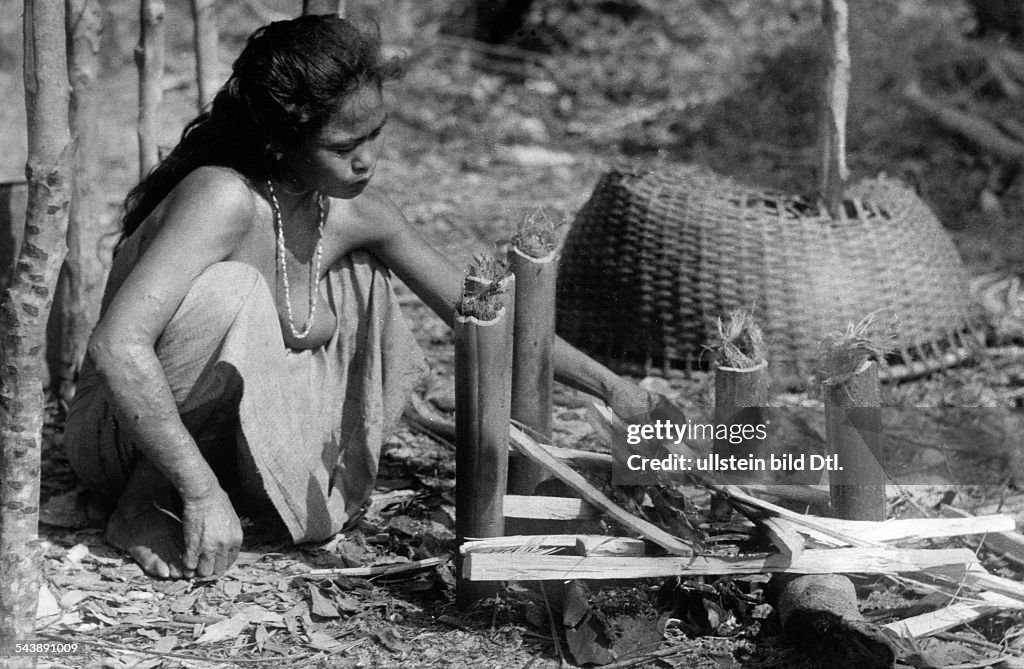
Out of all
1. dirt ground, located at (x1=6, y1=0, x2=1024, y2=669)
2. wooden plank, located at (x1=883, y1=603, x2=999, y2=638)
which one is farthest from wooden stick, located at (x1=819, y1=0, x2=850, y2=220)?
wooden plank, located at (x1=883, y1=603, x2=999, y2=638)

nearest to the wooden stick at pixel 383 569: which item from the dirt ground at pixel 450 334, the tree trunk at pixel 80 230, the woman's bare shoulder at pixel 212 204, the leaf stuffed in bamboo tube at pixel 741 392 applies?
the dirt ground at pixel 450 334

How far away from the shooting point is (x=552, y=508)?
2.67 meters

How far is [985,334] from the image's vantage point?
467 centimetres

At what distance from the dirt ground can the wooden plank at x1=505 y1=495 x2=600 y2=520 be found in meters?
0.14

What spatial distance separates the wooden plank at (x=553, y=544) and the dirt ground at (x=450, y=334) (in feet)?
0.51

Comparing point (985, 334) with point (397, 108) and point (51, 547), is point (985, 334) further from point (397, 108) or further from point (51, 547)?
point (397, 108)

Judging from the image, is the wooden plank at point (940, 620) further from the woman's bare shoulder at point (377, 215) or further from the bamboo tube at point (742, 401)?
the woman's bare shoulder at point (377, 215)

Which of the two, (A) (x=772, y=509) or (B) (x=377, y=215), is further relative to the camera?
(B) (x=377, y=215)

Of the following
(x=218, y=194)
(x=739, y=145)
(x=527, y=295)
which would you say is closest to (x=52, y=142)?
(x=218, y=194)

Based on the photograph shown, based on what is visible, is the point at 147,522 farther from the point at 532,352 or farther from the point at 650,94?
the point at 650,94

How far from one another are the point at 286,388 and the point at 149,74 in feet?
4.80

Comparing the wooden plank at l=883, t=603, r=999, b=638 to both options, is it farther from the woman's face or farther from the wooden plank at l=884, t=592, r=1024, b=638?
the woman's face

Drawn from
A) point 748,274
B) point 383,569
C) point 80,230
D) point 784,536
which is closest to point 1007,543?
point 784,536

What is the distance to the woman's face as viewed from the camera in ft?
9.23
